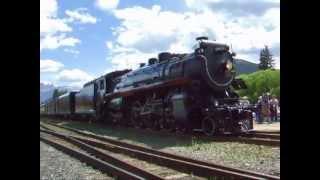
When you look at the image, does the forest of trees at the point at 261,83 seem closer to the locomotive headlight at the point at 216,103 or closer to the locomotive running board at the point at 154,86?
the locomotive running board at the point at 154,86

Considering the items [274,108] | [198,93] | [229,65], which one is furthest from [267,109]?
[198,93]

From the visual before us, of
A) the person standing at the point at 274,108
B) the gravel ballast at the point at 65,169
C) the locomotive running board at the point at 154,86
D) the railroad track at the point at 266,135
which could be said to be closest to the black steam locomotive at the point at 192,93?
the locomotive running board at the point at 154,86

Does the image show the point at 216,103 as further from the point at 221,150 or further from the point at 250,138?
the point at 221,150

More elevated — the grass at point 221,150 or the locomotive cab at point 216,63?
the locomotive cab at point 216,63

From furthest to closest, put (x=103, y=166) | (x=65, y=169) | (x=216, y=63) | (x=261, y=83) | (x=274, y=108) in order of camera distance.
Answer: (x=261, y=83)
(x=274, y=108)
(x=216, y=63)
(x=65, y=169)
(x=103, y=166)

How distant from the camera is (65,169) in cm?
1028

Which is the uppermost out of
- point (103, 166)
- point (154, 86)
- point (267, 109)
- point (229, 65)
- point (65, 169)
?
point (229, 65)

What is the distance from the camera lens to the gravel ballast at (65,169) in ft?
30.1

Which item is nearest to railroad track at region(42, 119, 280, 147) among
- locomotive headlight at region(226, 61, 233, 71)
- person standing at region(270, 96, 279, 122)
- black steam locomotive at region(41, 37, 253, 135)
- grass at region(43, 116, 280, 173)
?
grass at region(43, 116, 280, 173)

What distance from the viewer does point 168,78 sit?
17516 mm

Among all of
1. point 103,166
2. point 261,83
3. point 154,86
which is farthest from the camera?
point 261,83

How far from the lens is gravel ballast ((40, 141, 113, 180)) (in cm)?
918
